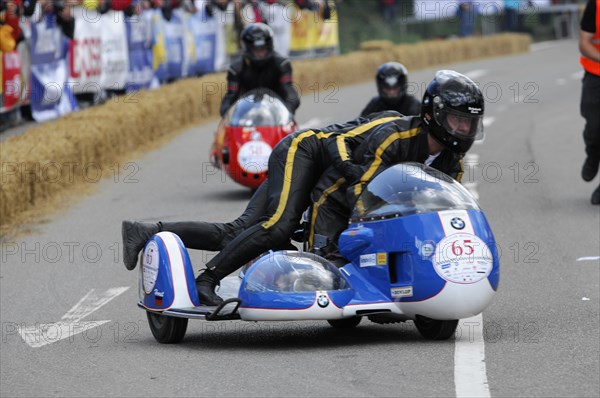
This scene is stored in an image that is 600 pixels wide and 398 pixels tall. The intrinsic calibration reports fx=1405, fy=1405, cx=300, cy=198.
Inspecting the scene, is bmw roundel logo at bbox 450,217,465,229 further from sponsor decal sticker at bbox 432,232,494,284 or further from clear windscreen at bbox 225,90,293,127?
clear windscreen at bbox 225,90,293,127

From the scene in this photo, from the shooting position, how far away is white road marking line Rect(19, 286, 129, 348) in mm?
8352

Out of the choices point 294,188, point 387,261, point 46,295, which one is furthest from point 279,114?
point 387,261

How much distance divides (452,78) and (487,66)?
3283 cm

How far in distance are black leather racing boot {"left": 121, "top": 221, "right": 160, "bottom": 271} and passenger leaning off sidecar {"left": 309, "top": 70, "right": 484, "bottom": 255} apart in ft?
3.25

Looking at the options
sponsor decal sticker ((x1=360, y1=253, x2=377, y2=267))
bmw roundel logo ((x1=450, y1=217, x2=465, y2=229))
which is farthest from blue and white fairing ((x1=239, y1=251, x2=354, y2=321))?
bmw roundel logo ((x1=450, y1=217, x2=465, y2=229))

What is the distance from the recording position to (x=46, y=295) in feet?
33.1

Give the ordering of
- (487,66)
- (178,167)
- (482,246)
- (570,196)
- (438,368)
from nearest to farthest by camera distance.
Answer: (438,368)
(482,246)
(570,196)
(178,167)
(487,66)

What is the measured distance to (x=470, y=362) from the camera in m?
6.84

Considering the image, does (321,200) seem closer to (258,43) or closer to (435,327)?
(435,327)

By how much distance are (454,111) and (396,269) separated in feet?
3.29

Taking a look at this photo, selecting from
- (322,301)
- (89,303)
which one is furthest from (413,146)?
(89,303)

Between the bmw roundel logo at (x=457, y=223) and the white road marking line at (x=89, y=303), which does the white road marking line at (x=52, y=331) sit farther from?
the bmw roundel logo at (x=457, y=223)

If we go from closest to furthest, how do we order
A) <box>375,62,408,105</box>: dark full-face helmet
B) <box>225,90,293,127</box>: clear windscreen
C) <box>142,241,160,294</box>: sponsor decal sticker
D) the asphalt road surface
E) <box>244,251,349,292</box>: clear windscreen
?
1. the asphalt road surface
2. <box>244,251,349,292</box>: clear windscreen
3. <box>142,241,160,294</box>: sponsor decal sticker
4. <box>375,62,408,105</box>: dark full-face helmet
5. <box>225,90,293,127</box>: clear windscreen

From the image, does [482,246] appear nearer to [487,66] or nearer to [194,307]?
[194,307]
